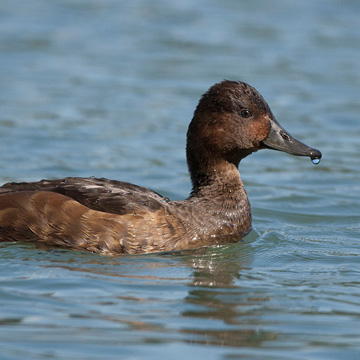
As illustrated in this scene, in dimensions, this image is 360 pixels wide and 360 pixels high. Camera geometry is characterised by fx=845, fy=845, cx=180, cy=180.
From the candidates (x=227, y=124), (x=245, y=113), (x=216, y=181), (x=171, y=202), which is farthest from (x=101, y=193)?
(x=245, y=113)

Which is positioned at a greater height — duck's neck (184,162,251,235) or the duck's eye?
the duck's eye

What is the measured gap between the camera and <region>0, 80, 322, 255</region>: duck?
23.6ft

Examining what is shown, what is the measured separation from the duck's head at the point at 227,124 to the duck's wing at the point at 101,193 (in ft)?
2.31

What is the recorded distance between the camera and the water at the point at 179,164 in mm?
5555

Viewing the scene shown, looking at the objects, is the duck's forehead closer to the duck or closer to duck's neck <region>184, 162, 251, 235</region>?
the duck

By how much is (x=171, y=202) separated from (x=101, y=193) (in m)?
0.74

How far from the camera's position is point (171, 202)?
7789 mm

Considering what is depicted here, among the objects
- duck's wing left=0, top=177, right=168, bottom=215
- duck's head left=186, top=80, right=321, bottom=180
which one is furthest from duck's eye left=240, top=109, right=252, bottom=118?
duck's wing left=0, top=177, right=168, bottom=215

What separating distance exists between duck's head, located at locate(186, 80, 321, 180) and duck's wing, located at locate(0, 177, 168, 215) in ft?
2.31

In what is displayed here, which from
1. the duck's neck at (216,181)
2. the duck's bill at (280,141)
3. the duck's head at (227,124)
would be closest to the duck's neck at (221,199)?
the duck's neck at (216,181)

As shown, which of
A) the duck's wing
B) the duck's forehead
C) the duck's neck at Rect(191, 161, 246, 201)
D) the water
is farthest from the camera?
the duck's neck at Rect(191, 161, 246, 201)

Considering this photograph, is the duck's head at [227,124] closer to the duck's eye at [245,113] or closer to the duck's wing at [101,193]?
the duck's eye at [245,113]

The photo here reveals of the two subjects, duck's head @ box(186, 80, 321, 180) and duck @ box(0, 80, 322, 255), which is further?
duck's head @ box(186, 80, 321, 180)

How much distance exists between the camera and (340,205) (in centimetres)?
984
